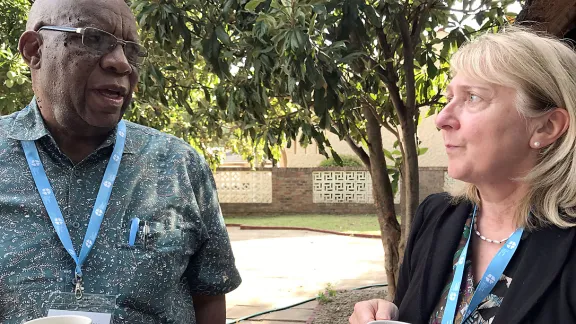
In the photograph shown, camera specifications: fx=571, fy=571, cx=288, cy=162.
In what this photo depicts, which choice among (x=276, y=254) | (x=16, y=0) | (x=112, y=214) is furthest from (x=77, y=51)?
(x=276, y=254)

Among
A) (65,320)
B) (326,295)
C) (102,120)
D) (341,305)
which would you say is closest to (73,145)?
(102,120)

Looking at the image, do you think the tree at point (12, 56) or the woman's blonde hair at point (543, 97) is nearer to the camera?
the woman's blonde hair at point (543, 97)

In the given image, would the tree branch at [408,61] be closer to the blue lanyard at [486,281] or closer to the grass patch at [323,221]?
the blue lanyard at [486,281]

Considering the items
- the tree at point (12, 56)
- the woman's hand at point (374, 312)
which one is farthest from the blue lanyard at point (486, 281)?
the tree at point (12, 56)

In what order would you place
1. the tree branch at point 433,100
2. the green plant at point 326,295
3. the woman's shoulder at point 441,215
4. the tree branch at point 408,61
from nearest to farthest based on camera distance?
1. the woman's shoulder at point 441,215
2. the tree branch at point 408,61
3. the tree branch at point 433,100
4. the green plant at point 326,295

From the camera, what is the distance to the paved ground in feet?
23.2

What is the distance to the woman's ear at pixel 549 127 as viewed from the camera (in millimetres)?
1709

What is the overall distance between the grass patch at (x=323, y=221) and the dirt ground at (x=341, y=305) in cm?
602

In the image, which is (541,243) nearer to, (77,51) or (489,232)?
(489,232)

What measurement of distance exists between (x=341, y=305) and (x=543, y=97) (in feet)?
17.5

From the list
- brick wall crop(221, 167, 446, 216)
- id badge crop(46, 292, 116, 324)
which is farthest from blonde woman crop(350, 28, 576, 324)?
brick wall crop(221, 167, 446, 216)

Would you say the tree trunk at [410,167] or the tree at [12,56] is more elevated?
the tree at [12,56]

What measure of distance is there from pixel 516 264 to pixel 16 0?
6053mm

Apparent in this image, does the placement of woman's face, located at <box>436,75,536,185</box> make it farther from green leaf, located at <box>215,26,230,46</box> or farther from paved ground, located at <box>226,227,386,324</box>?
paved ground, located at <box>226,227,386,324</box>
